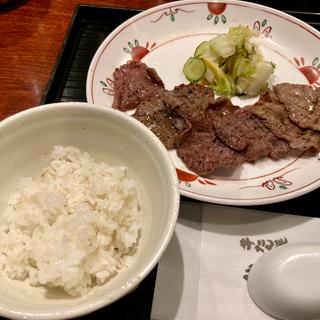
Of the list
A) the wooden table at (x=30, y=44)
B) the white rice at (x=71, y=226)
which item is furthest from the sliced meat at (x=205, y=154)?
the wooden table at (x=30, y=44)

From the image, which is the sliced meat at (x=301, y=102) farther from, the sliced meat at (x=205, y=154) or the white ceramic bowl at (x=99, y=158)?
the white ceramic bowl at (x=99, y=158)

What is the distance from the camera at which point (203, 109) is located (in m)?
2.06

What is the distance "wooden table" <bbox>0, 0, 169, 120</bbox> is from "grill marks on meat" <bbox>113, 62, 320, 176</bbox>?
53 cm

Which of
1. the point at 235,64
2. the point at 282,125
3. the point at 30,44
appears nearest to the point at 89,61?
the point at 30,44

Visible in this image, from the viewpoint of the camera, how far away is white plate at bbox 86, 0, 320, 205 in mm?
1959

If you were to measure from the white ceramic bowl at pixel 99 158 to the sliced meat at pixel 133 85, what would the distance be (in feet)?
2.38

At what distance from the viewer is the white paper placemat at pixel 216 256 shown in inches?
57.9

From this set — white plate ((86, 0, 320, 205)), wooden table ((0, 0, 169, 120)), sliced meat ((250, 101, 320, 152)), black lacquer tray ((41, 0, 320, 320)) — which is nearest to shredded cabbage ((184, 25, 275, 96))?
white plate ((86, 0, 320, 205))

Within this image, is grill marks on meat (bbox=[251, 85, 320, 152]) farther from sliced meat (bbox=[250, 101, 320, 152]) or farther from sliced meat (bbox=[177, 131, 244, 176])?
sliced meat (bbox=[177, 131, 244, 176])

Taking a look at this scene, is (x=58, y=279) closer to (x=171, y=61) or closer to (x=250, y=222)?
(x=250, y=222)

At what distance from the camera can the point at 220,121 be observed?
79.8 inches

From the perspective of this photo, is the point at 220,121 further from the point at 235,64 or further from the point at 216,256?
the point at 216,256

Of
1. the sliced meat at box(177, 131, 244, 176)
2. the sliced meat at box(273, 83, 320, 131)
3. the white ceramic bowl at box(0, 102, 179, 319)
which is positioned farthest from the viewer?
the sliced meat at box(273, 83, 320, 131)

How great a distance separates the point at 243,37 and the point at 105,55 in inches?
33.4
